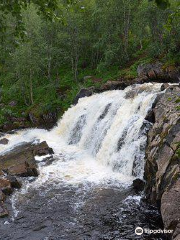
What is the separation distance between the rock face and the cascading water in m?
1.76

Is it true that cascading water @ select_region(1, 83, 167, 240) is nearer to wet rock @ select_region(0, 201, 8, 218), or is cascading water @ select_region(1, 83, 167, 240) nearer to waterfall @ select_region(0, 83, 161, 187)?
waterfall @ select_region(0, 83, 161, 187)

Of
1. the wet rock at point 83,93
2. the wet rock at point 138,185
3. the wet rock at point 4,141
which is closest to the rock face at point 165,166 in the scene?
the wet rock at point 138,185

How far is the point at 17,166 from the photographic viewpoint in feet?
57.1

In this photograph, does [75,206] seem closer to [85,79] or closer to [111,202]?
[111,202]

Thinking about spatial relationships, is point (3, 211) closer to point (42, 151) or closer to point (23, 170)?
point (23, 170)

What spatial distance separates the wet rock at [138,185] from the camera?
13398 millimetres

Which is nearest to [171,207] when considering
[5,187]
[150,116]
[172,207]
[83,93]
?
[172,207]

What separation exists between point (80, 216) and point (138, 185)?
3.40 m

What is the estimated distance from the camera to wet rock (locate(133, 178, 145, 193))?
13398 mm

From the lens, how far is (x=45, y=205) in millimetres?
12867

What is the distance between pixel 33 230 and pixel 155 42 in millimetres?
21836

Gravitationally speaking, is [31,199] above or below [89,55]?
below

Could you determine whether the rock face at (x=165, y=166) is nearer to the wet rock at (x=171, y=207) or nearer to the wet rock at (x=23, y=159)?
the wet rock at (x=171, y=207)

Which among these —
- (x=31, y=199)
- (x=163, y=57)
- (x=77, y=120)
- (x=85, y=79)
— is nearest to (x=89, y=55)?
(x=85, y=79)
